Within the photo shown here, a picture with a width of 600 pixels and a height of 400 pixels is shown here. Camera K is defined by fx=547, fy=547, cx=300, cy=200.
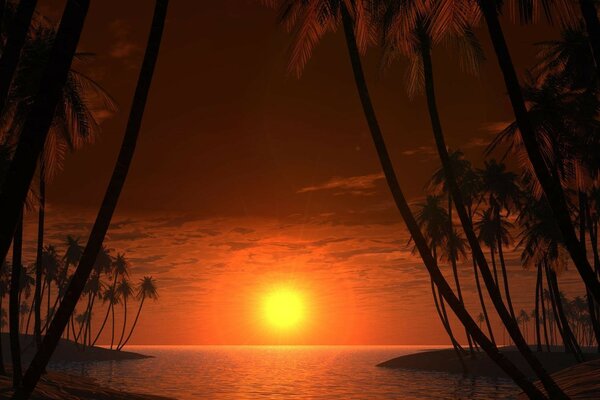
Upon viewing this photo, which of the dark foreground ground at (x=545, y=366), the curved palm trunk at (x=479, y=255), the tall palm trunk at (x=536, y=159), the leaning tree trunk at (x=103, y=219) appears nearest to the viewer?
the leaning tree trunk at (x=103, y=219)

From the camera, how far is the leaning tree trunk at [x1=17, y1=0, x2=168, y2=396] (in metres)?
11.3

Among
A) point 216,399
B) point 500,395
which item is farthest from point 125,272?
point 500,395

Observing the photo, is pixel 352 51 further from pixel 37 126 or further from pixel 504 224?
pixel 504 224

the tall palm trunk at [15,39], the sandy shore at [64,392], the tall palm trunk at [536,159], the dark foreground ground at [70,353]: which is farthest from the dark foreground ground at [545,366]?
the dark foreground ground at [70,353]

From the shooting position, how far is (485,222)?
56.0m

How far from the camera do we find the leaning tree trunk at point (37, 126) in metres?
8.82

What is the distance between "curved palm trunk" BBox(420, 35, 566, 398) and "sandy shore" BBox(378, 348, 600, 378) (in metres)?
33.8

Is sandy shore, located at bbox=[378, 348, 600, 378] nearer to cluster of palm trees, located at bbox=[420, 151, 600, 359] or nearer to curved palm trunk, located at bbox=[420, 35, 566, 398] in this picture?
cluster of palm trees, located at bbox=[420, 151, 600, 359]

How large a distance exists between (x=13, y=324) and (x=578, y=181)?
23.1 meters

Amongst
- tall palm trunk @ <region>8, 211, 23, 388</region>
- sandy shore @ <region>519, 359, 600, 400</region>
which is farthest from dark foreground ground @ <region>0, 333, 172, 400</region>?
sandy shore @ <region>519, 359, 600, 400</region>

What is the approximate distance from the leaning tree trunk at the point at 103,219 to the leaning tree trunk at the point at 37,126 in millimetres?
2175

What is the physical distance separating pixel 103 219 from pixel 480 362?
5470cm

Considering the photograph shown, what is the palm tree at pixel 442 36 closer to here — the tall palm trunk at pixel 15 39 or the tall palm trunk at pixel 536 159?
the tall palm trunk at pixel 536 159

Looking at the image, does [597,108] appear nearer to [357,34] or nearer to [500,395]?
[357,34]
